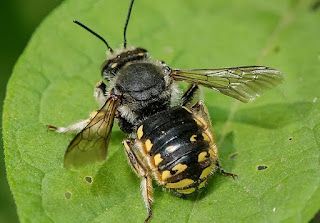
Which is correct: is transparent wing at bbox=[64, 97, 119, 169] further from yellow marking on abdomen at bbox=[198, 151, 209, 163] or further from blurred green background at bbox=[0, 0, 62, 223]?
blurred green background at bbox=[0, 0, 62, 223]

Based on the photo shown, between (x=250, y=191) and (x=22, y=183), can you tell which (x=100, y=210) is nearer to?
(x=22, y=183)

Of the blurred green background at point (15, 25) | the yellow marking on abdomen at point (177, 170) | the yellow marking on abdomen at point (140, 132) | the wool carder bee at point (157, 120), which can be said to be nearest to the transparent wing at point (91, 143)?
the wool carder bee at point (157, 120)

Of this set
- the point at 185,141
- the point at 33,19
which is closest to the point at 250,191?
the point at 185,141

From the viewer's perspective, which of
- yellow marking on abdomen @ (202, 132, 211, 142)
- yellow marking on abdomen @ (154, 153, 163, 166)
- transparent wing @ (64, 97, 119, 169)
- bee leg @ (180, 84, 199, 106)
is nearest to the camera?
transparent wing @ (64, 97, 119, 169)

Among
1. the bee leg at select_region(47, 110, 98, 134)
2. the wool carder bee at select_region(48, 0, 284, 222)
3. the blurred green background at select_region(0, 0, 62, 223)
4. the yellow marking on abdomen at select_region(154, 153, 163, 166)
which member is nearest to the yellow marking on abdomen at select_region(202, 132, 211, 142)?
the wool carder bee at select_region(48, 0, 284, 222)

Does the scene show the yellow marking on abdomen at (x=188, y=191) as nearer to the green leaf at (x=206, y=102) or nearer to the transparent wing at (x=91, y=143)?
the green leaf at (x=206, y=102)

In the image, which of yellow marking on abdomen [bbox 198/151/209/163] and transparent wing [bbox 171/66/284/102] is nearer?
yellow marking on abdomen [bbox 198/151/209/163]

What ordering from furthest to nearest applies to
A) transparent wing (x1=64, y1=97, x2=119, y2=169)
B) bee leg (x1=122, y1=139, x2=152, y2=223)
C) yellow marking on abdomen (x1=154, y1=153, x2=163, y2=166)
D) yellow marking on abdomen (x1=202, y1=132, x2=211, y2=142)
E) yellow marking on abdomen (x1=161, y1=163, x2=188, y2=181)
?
1. bee leg (x1=122, y1=139, x2=152, y2=223)
2. yellow marking on abdomen (x1=202, y1=132, x2=211, y2=142)
3. yellow marking on abdomen (x1=154, y1=153, x2=163, y2=166)
4. yellow marking on abdomen (x1=161, y1=163, x2=188, y2=181)
5. transparent wing (x1=64, y1=97, x2=119, y2=169)
